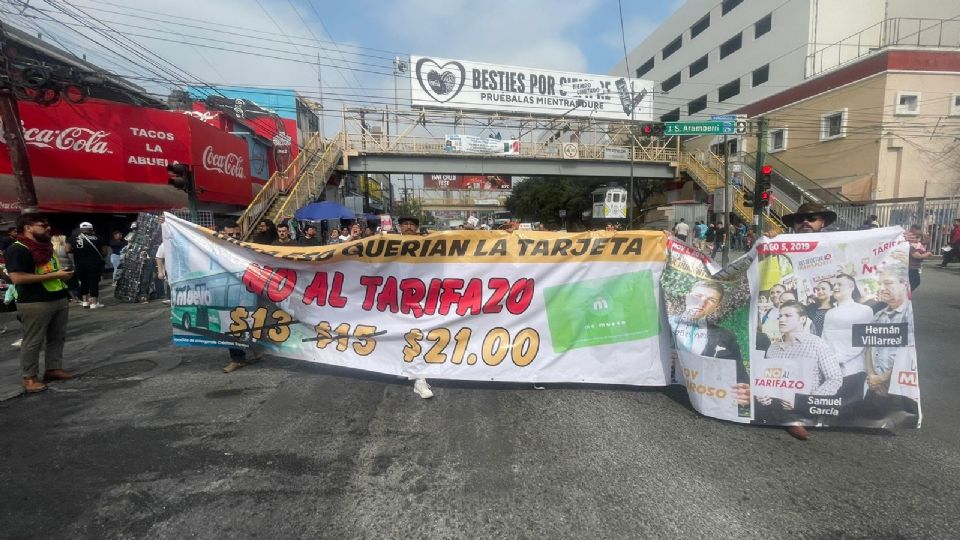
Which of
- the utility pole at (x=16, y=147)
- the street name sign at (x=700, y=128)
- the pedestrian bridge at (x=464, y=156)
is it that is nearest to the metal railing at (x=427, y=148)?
the pedestrian bridge at (x=464, y=156)

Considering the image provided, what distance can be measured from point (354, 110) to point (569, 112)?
14.0 m

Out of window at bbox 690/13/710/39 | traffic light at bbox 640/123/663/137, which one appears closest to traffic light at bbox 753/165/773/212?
traffic light at bbox 640/123/663/137

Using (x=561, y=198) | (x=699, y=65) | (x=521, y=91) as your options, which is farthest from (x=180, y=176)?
(x=561, y=198)

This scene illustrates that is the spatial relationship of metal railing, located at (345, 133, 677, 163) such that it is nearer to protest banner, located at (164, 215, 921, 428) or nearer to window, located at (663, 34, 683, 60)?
protest banner, located at (164, 215, 921, 428)

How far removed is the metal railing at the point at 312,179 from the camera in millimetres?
18797

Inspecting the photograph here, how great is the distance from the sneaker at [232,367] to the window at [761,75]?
36130 millimetres

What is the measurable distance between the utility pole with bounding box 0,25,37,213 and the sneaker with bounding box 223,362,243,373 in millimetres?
8735

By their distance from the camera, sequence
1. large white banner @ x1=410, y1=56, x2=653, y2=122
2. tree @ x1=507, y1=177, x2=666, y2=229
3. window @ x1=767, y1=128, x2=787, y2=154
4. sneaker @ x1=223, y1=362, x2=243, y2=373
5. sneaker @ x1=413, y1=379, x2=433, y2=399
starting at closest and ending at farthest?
1. sneaker @ x1=413, y1=379, x2=433, y2=399
2. sneaker @ x1=223, y1=362, x2=243, y2=373
3. window @ x1=767, y1=128, x2=787, y2=154
4. large white banner @ x1=410, y1=56, x2=653, y2=122
5. tree @ x1=507, y1=177, x2=666, y2=229

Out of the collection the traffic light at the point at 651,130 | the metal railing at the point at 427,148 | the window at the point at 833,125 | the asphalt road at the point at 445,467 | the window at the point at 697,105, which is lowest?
the asphalt road at the point at 445,467

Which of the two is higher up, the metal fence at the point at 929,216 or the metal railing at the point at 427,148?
the metal railing at the point at 427,148

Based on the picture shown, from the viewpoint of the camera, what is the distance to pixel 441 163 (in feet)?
81.3

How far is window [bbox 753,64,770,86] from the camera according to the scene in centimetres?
3016

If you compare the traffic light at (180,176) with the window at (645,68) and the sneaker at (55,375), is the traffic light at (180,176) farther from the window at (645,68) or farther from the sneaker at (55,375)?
the window at (645,68)

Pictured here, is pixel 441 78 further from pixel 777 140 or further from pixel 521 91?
pixel 777 140
